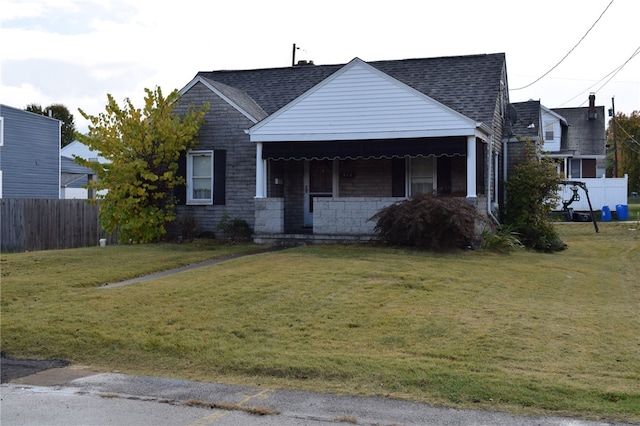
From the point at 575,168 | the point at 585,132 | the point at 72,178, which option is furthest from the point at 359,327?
the point at 585,132

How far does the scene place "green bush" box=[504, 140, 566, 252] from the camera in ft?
63.4

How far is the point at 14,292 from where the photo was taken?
36.5 ft

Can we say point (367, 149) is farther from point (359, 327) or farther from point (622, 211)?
point (622, 211)

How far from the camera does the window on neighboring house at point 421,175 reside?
2025 centimetres

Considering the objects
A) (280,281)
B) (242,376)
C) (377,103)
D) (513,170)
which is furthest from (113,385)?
(513,170)

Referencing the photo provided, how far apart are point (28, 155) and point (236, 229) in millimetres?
18259

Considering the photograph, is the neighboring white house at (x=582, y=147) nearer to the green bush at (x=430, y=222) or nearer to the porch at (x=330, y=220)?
the porch at (x=330, y=220)

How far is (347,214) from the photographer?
18188mm

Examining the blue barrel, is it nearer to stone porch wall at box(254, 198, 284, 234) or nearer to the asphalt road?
stone porch wall at box(254, 198, 284, 234)

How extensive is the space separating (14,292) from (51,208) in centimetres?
1246

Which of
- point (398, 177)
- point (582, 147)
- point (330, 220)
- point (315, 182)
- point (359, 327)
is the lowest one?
point (359, 327)

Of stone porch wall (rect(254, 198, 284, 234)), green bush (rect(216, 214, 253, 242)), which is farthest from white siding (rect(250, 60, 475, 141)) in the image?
green bush (rect(216, 214, 253, 242))

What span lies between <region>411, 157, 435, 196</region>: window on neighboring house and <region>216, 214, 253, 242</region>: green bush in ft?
16.8

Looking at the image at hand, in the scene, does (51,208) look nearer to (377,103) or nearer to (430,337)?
(377,103)
